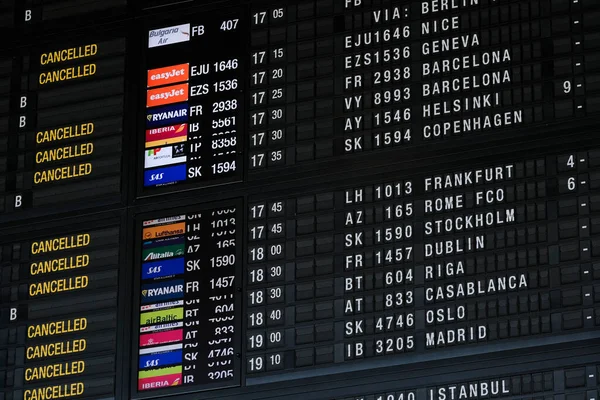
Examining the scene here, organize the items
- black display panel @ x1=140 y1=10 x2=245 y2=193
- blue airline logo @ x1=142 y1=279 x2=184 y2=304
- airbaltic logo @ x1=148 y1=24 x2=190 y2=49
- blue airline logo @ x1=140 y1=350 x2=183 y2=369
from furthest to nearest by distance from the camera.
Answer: airbaltic logo @ x1=148 y1=24 x2=190 y2=49 < black display panel @ x1=140 y1=10 x2=245 y2=193 < blue airline logo @ x1=142 y1=279 x2=184 y2=304 < blue airline logo @ x1=140 y1=350 x2=183 y2=369

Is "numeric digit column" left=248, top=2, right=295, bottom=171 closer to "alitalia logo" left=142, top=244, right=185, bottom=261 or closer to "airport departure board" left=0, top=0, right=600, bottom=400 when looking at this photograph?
"airport departure board" left=0, top=0, right=600, bottom=400

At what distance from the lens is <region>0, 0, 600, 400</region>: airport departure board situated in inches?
416

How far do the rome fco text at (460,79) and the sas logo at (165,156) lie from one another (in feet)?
5.67

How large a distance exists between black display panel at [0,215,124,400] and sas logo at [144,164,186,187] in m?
0.35

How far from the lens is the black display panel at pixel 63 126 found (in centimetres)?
1217

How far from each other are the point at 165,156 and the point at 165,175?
0.44ft

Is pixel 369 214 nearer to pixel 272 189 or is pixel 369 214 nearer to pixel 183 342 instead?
pixel 272 189

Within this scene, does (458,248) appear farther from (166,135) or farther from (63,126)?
(63,126)

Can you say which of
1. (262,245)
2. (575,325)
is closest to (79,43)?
(262,245)

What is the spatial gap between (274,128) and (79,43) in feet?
5.93

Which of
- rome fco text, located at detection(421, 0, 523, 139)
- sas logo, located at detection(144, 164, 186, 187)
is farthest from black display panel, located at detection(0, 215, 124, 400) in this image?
rome fco text, located at detection(421, 0, 523, 139)

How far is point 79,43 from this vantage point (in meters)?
12.5

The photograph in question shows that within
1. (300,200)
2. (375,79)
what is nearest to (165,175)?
(300,200)

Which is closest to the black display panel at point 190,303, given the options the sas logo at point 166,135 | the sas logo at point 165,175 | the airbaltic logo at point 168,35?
the sas logo at point 165,175
